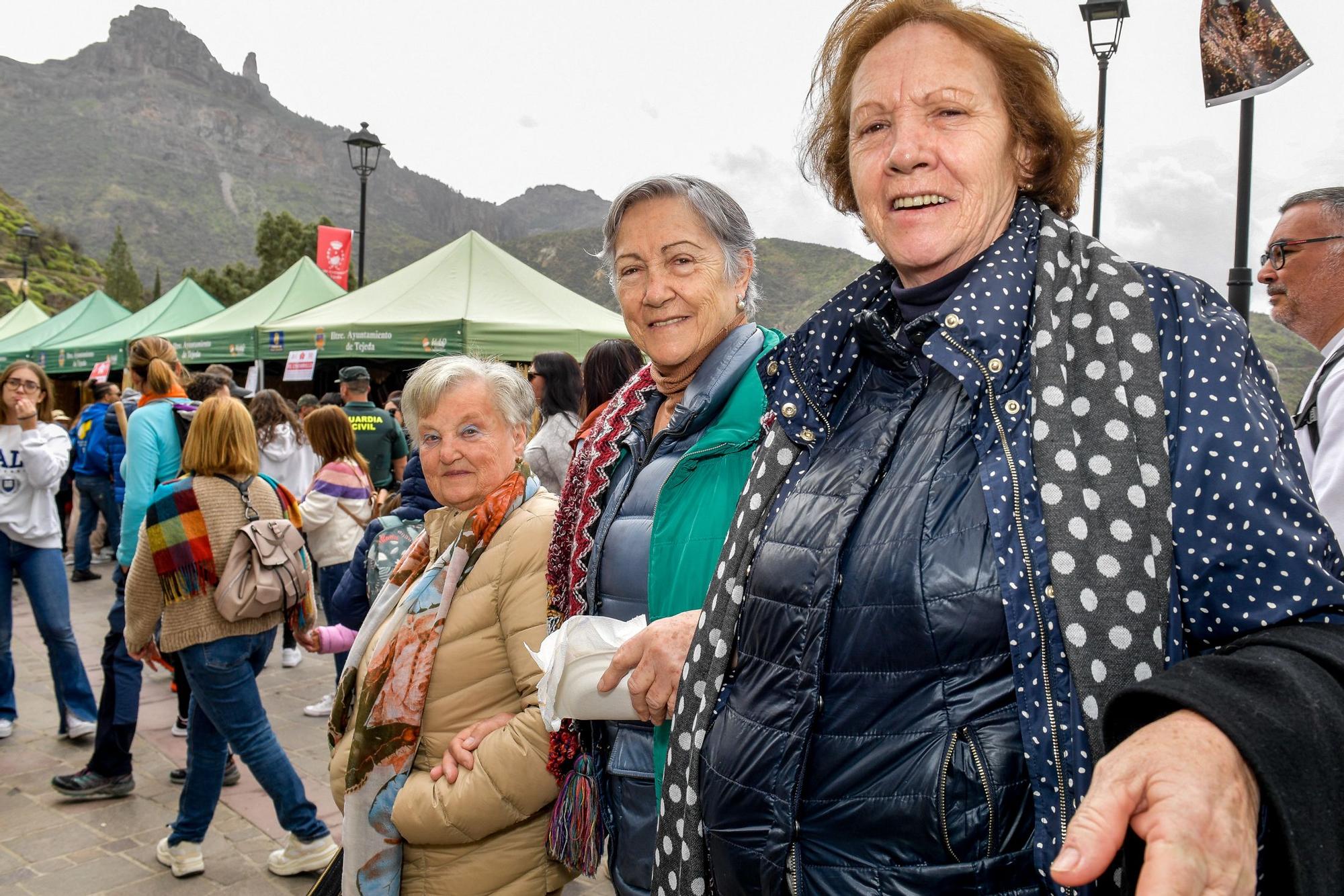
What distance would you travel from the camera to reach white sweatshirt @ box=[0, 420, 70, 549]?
4.93m

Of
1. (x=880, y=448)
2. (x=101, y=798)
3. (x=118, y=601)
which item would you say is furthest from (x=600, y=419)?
(x=101, y=798)

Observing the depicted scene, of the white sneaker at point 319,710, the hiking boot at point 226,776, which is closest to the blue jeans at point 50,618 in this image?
the hiking boot at point 226,776

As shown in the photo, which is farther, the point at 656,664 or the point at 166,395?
the point at 166,395

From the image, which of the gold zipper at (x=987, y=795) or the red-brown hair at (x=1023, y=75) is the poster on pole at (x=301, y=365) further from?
the gold zipper at (x=987, y=795)

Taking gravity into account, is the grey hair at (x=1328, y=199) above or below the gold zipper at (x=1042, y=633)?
above

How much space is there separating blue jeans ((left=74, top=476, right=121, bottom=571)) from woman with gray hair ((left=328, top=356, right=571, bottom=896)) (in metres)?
7.38

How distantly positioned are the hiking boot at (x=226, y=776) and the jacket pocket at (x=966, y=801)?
15.0 feet

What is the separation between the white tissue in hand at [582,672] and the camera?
1.65 m

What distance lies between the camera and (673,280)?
2104mm

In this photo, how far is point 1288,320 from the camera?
302 cm

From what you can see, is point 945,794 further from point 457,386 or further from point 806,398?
point 457,386

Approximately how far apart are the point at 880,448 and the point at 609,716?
0.80 m

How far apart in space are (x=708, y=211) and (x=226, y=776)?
13.6 feet

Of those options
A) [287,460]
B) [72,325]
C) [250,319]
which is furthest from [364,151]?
[287,460]
